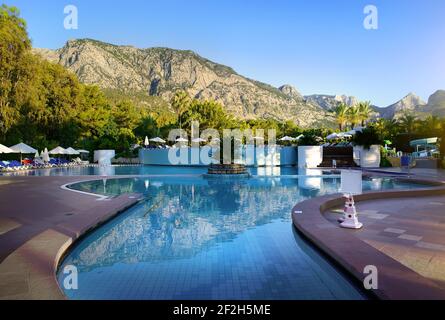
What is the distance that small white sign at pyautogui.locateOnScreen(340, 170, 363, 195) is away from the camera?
18.2 ft

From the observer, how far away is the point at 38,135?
32.2 m

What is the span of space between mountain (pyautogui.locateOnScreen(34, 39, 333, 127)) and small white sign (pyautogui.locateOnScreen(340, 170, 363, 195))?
70.4 meters

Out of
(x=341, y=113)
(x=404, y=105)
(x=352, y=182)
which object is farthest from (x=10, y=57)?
(x=404, y=105)

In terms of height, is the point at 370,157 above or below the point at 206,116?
below

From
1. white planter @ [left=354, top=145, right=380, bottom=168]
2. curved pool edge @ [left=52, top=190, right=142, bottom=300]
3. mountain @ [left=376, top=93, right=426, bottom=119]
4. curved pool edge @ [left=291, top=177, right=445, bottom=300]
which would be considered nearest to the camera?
curved pool edge @ [left=291, top=177, right=445, bottom=300]

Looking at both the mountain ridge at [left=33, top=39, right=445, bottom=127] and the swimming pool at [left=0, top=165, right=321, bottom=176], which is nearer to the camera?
the swimming pool at [left=0, top=165, right=321, bottom=176]

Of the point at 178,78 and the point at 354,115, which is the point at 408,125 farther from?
the point at 178,78

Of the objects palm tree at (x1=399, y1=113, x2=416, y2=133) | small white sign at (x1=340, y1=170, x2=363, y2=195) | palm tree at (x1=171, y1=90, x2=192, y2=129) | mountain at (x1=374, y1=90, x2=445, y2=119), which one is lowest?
small white sign at (x1=340, y1=170, x2=363, y2=195)

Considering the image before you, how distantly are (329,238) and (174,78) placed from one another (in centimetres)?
8993

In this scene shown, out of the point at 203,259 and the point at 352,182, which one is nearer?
the point at 203,259

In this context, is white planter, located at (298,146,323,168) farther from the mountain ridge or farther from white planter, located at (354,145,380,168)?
the mountain ridge

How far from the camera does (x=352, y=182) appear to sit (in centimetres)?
559

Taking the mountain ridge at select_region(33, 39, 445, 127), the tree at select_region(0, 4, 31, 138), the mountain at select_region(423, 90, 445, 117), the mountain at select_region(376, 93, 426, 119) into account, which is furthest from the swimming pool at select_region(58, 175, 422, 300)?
the mountain at select_region(376, 93, 426, 119)

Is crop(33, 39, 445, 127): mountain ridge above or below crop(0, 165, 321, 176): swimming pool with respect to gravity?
above
